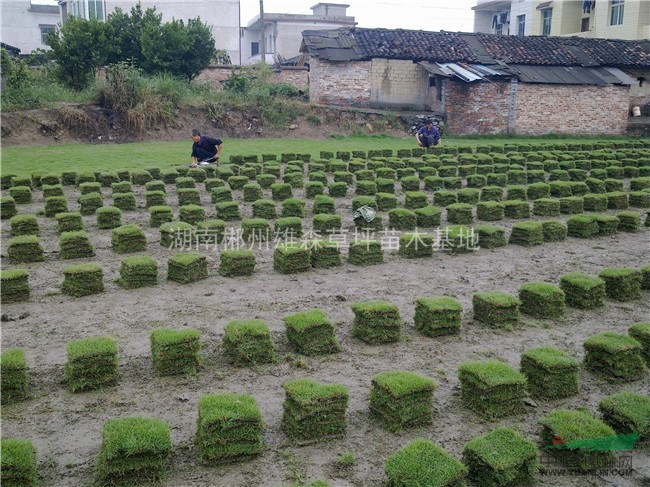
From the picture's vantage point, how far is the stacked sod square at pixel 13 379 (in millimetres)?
5645

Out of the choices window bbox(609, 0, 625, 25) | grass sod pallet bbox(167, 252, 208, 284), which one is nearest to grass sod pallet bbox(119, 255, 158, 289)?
grass sod pallet bbox(167, 252, 208, 284)

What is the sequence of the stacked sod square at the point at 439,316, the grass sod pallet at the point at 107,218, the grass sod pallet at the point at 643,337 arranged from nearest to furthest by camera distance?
1. the grass sod pallet at the point at 643,337
2. the stacked sod square at the point at 439,316
3. the grass sod pallet at the point at 107,218

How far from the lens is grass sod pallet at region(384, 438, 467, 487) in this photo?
4.32 meters

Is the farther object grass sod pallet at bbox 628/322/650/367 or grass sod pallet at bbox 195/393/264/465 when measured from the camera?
grass sod pallet at bbox 628/322/650/367

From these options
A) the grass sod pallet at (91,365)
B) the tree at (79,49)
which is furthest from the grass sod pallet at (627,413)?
the tree at (79,49)

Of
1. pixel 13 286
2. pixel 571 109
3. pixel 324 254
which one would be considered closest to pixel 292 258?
pixel 324 254

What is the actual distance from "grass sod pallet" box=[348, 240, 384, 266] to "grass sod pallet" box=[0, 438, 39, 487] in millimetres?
6119

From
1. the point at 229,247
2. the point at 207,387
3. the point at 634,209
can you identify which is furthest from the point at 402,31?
the point at 207,387

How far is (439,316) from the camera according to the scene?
716 centimetres

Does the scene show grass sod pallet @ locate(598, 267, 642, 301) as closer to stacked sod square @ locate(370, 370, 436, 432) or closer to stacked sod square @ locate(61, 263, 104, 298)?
stacked sod square @ locate(370, 370, 436, 432)

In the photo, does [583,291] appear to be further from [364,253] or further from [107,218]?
[107,218]

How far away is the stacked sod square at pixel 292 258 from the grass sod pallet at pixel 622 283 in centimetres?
426

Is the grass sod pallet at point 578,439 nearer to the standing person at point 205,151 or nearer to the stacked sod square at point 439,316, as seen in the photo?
the stacked sod square at point 439,316

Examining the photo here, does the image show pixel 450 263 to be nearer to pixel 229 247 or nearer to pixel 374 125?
pixel 229 247
